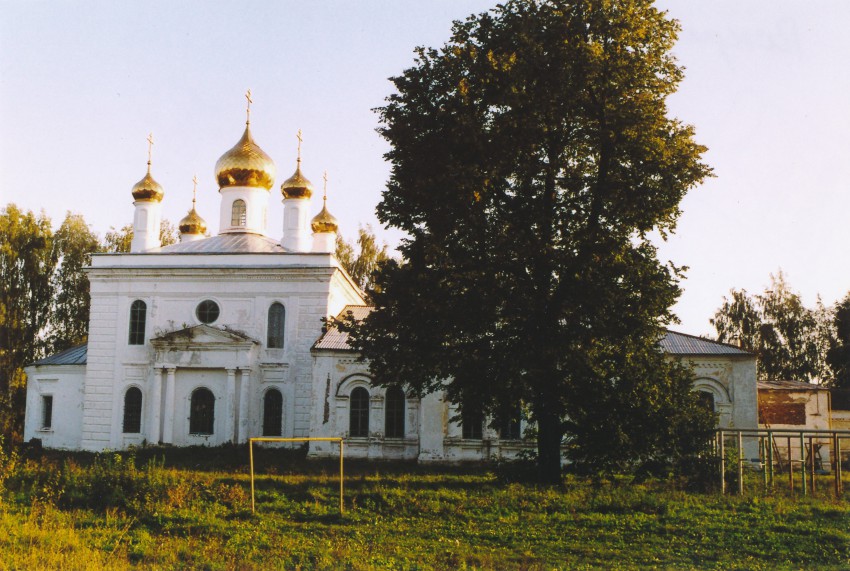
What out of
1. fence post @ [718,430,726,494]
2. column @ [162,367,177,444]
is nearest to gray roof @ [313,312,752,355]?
column @ [162,367,177,444]

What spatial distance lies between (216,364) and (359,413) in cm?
524

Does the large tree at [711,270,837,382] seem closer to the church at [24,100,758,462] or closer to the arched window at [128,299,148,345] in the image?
the church at [24,100,758,462]

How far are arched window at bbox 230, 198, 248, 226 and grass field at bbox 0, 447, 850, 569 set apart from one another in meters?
14.9

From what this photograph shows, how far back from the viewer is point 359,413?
978 inches

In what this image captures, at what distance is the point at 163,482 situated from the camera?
611 inches

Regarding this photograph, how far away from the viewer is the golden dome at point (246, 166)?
31250 millimetres

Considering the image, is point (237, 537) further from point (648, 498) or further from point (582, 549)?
point (648, 498)

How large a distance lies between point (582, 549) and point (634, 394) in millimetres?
5042

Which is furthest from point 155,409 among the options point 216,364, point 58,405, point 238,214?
point 238,214

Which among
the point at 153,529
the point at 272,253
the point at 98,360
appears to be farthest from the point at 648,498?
the point at 98,360

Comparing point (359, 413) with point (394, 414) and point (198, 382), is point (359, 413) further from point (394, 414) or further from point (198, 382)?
point (198, 382)

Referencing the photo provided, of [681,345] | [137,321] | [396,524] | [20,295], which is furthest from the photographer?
[20,295]

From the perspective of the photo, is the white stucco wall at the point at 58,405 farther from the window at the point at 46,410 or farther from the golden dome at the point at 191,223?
the golden dome at the point at 191,223

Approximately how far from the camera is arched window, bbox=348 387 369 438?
974 inches
